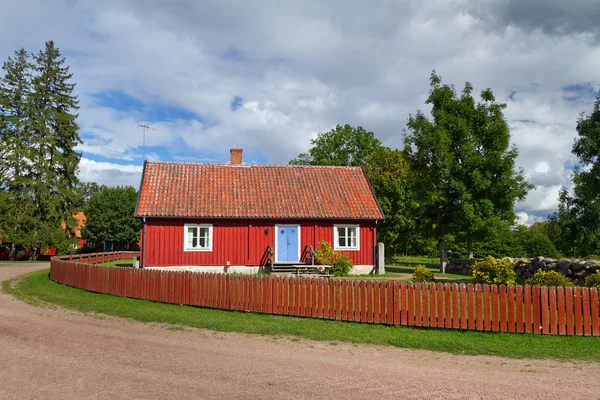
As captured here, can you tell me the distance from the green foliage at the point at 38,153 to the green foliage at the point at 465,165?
33318 millimetres

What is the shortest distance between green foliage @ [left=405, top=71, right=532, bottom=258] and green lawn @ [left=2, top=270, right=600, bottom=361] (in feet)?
51.8

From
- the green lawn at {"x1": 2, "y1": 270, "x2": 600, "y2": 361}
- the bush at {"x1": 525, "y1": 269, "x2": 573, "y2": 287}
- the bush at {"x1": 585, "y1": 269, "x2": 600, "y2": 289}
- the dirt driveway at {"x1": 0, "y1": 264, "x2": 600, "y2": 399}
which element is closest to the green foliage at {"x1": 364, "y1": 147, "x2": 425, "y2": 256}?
the bush at {"x1": 525, "y1": 269, "x2": 573, "y2": 287}

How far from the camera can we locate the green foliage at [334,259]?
75.3 ft

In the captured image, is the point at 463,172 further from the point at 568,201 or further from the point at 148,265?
the point at 148,265

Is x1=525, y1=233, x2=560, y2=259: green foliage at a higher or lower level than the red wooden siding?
lower

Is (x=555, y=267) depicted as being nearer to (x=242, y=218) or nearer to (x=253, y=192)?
(x=242, y=218)

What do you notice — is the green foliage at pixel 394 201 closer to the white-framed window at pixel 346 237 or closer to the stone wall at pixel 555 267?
the stone wall at pixel 555 267

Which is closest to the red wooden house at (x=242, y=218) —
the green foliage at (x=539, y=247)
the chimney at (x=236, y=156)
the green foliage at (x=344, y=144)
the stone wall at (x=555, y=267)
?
the chimney at (x=236, y=156)

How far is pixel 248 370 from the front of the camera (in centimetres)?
754

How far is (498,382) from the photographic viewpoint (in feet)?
23.0

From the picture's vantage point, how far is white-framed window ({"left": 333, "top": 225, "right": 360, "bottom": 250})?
24.5 metres

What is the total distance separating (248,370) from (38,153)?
4152cm

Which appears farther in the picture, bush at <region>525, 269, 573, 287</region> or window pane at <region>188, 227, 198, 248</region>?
window pane at <region>188, 227, 198, 248</region>

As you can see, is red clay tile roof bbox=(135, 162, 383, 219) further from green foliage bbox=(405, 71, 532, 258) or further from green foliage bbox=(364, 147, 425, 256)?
green foliage bbox=(364, 147, 425, 256)
